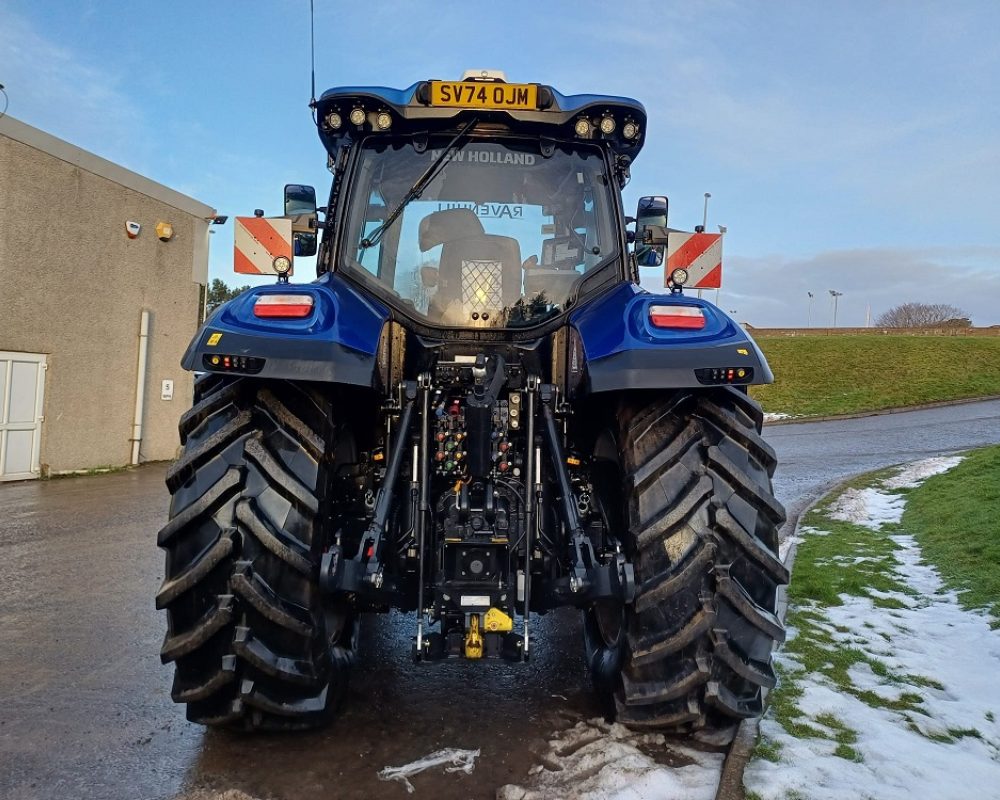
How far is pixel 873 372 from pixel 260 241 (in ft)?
97.9

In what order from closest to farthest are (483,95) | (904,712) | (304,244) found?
(904,712), (483,95), (304,244)

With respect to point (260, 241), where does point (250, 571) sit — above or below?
below

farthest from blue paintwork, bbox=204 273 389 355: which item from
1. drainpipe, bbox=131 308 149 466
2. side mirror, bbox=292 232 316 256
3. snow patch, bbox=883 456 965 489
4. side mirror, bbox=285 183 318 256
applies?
drainpipe, bbox=131 308 149 466

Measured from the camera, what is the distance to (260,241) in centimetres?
405

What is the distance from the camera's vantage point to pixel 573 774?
2621 millimetres

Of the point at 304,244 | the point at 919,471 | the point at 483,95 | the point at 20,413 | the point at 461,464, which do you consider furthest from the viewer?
the point at 919,471

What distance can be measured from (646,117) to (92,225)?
11.4 metres

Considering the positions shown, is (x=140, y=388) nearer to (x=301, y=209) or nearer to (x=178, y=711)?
(x=301, y=209)

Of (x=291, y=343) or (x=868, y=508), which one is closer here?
(x=291, y=343)

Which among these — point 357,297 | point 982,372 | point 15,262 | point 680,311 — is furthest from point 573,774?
point 982,372

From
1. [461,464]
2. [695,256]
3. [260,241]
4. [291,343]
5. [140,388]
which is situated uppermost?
[695,256]

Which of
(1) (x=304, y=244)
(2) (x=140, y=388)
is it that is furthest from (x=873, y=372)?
(1) (x=304, y=244)

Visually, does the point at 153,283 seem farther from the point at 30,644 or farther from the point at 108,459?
the point at 30,644

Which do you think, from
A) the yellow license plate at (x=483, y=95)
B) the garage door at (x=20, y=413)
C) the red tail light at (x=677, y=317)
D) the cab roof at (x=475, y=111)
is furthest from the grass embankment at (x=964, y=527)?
the garage door at (x=20, y=413)
